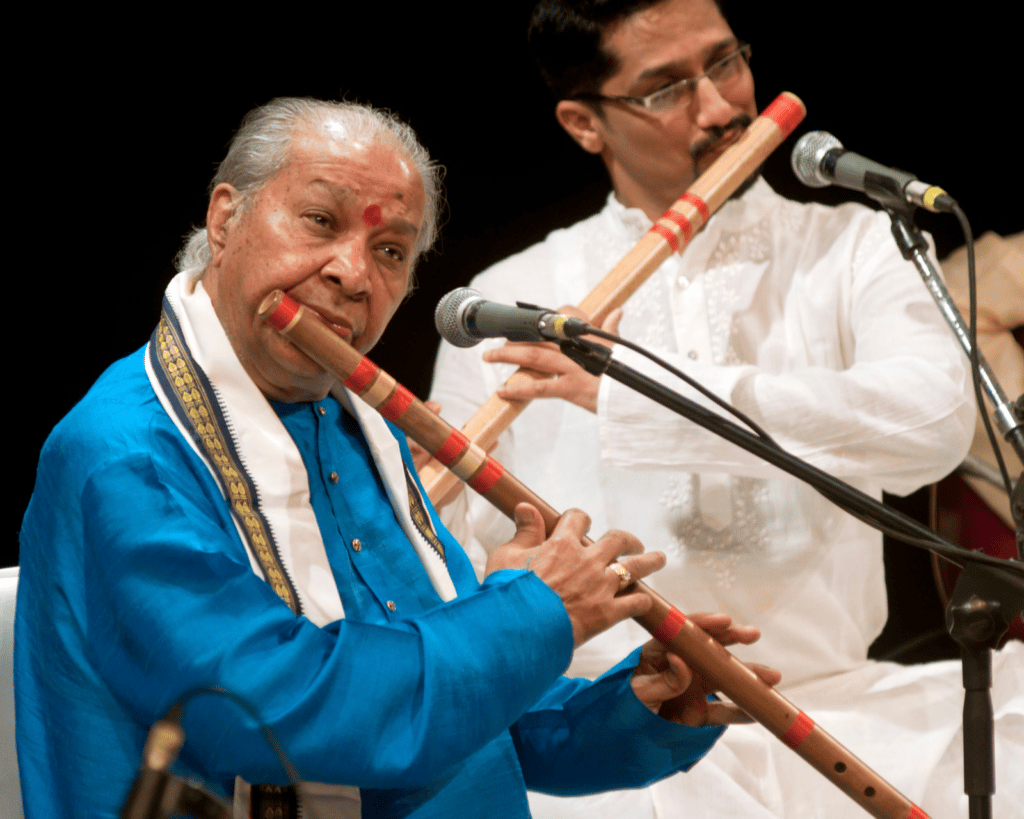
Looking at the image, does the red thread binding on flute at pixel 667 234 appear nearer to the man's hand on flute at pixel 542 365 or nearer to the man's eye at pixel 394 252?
the man's hand on flute at pixel 542 365

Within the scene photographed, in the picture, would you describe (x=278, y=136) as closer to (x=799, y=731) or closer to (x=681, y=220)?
(x=681, y=220)

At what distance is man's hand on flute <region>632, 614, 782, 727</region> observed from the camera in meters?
1.78

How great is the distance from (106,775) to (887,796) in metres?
1.23

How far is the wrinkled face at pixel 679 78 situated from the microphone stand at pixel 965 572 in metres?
1.66

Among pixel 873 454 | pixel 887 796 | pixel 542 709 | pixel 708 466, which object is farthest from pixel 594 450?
pixel 887 796

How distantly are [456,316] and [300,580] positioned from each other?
1.51 feet

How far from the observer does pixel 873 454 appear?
2.69 meters

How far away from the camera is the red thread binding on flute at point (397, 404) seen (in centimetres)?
173

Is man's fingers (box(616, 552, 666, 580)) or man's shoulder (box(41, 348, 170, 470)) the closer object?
man's shoulder (box(41, 348, 170, 470))

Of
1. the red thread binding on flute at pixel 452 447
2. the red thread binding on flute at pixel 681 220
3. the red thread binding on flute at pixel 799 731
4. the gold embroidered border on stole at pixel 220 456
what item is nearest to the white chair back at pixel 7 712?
the gold embroidered border on stole at pixel 220 456

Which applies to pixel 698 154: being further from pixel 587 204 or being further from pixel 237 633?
pixel 237 633

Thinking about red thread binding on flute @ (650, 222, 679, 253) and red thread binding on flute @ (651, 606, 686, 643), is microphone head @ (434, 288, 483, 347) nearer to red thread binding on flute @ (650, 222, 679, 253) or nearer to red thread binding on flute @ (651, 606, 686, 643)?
red thread binding on flute @ (651, 606, 686, 643)

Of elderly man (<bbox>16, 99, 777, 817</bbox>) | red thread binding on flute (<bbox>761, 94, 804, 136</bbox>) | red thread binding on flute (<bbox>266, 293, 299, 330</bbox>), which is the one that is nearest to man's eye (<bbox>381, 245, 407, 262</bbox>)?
elderly man (<bbox>16, 99, 777, 817</bbox>)

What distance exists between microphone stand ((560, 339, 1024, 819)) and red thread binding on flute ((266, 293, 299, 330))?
448 mm
